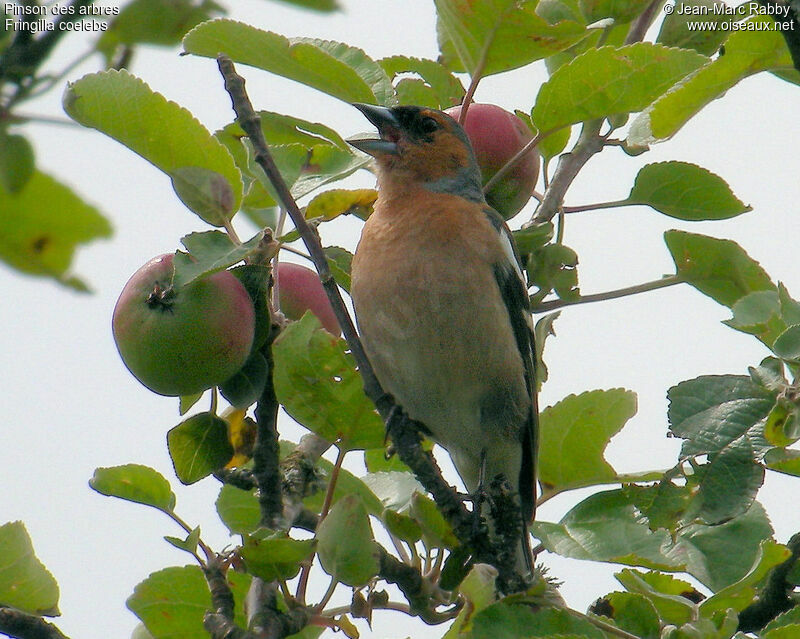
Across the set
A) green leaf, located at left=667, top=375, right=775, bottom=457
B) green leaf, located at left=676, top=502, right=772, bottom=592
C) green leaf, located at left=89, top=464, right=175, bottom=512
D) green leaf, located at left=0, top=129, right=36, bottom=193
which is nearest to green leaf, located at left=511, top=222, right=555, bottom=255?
green leaf, located at left=667, top=375, right=775, bottom=457

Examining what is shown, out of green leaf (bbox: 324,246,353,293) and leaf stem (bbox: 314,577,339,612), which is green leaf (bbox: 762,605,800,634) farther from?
green leaf (bbox: 324,246,353,293)

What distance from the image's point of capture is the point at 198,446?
3.14 meters

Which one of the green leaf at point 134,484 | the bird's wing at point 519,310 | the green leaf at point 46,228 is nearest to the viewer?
the green leaf at point 46,228

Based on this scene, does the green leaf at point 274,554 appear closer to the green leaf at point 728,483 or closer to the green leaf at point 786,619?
the green leaf at point 728,483

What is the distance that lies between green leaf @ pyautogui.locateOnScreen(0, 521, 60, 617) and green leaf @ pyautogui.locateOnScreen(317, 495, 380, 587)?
0.86 meters

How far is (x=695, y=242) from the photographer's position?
354 centimetres

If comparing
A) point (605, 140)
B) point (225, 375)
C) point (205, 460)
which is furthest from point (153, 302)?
point (605, 140)

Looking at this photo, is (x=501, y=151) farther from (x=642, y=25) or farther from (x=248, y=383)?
(x=248, y=383)

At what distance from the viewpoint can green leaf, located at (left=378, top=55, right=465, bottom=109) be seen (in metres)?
3.76

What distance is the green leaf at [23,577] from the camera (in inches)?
112

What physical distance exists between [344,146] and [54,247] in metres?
2.11

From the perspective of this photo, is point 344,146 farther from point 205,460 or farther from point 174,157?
point 205,460

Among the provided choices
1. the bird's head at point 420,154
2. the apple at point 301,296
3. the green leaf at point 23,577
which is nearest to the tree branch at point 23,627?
the green leaf at point 23,577

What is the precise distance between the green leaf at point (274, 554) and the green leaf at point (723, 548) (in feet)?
3.58
